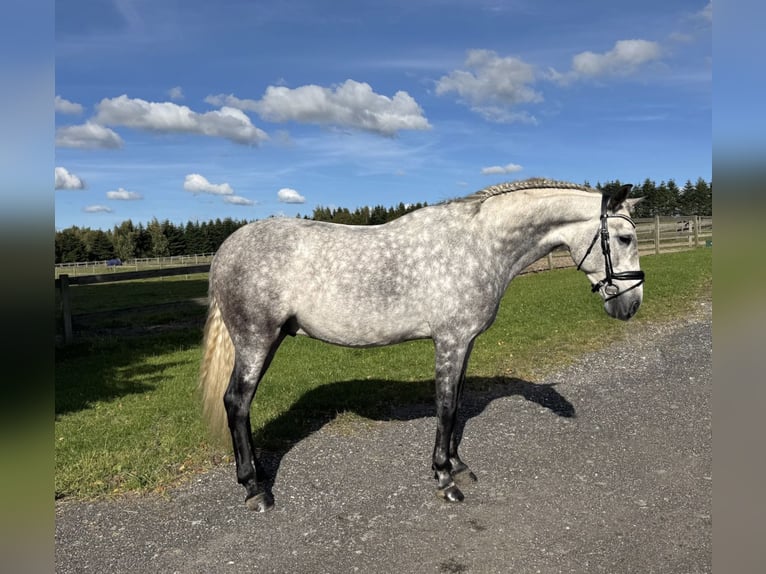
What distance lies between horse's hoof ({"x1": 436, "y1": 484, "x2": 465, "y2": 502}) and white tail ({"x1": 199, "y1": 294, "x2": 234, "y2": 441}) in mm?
2075

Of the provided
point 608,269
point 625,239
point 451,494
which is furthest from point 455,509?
point 625,239

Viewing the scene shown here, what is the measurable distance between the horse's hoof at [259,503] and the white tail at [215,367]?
866 millimetres

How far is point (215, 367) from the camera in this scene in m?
4.67

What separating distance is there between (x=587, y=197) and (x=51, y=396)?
4.40 meters

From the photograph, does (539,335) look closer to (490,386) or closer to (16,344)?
(490,386)

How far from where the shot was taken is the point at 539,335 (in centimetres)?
1008

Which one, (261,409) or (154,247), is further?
(154,247)

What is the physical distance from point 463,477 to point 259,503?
176cm

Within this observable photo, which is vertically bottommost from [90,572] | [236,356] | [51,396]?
[90,572]

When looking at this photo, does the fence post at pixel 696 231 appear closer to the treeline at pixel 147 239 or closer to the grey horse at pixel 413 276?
the grey horse at pixel 413 276

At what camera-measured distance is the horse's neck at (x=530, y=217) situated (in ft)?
14.5

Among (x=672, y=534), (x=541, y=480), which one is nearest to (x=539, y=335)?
(x=541, y=480)

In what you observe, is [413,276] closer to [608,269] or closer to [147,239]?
[608,269]

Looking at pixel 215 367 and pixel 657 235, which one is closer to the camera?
pixel 215 367
